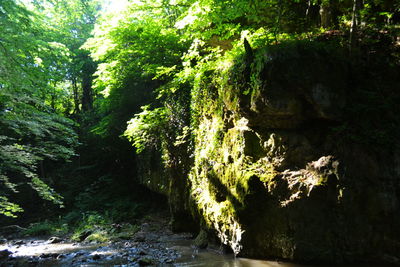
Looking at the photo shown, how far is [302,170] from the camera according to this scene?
218 inches

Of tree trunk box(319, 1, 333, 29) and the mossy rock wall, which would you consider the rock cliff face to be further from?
tree trunk box(319, 1, 333, 29)

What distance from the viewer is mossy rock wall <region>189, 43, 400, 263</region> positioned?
503 cm

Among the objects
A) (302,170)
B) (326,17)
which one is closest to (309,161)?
(302,170)

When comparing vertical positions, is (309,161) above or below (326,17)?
below

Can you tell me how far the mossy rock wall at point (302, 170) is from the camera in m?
5.03

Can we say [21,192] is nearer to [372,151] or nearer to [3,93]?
[3,93]

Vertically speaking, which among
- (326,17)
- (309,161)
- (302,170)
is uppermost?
(326,17)

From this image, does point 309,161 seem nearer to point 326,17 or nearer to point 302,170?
point 302,170

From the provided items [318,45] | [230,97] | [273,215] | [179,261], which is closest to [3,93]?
[230,97]

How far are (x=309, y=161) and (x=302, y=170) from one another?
0.24 m

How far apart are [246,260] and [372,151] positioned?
3269 millimetres

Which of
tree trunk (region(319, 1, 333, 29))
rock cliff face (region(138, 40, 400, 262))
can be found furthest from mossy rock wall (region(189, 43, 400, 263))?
tree trunk (region(319, 1, 333, 29))

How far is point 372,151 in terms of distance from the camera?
523 centimetres

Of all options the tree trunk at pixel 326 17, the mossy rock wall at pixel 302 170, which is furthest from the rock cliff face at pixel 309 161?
the tree trunk at pixel 326 17
